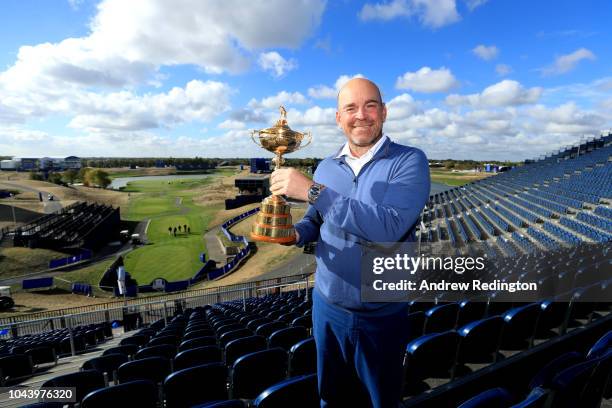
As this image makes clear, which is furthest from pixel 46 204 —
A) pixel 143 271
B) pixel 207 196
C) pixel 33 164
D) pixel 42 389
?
pixel 33 164

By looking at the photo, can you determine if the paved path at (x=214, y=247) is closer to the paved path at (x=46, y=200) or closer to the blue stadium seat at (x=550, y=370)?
the blue stadium seat at (x=550, y=370)

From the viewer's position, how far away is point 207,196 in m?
76.8

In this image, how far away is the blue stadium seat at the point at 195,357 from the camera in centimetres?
414

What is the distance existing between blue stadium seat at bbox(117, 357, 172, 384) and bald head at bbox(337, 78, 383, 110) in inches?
153

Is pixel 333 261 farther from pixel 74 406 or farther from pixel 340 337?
pixel 74 406

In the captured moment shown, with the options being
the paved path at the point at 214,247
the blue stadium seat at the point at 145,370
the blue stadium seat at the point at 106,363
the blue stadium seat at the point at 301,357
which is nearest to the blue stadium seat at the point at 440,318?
the blue stadium seat at the point at 301,357

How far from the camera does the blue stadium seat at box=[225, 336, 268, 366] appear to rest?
4453 millimetres

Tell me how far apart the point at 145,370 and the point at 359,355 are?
3325 mm

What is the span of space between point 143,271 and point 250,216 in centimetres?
2155

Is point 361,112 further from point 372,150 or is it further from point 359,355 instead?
point 359,355

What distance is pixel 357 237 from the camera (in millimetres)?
1948

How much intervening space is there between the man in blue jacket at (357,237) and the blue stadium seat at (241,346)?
2.65 metres

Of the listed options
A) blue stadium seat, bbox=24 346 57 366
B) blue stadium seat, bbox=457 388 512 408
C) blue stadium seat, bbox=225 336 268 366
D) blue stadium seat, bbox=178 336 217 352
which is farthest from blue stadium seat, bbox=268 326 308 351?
blue stadium seat, bbox=24 346 57 366

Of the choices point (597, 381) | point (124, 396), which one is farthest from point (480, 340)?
point (124, 396)
